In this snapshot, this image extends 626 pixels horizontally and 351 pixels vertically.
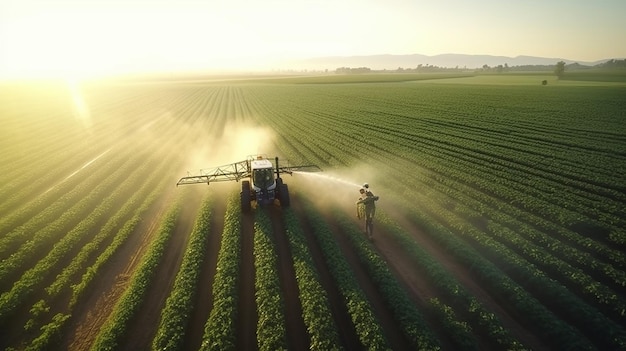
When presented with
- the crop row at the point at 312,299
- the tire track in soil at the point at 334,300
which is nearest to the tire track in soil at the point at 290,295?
the crop row at the point at 312,299

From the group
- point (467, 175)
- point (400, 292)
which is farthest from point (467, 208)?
point (400, 292)

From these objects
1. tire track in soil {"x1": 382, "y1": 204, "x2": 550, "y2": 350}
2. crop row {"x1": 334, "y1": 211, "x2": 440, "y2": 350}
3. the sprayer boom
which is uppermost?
the sprayer boom

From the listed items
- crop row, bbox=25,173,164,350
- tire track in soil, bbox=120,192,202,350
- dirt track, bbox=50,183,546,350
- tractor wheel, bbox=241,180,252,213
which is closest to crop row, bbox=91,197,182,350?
tire track in soil, bbox=120,192,202,350

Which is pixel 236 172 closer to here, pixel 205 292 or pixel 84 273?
pixel 84 273

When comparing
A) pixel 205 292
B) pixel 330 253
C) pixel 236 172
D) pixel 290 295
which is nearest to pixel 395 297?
pixel 330 253

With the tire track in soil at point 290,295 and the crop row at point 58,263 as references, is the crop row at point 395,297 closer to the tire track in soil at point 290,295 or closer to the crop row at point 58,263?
the tire track in soil at point 290,295

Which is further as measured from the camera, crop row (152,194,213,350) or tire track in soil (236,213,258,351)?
tire track in soil (236,213,258,351)

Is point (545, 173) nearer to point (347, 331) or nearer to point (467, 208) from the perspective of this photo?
point (467, 208)

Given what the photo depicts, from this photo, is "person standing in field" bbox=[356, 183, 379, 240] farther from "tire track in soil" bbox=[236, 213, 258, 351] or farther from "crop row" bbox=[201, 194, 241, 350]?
"crop row" bbox=[201, 194, 241, 350]
